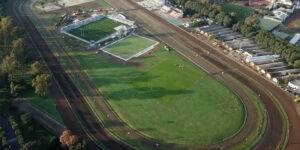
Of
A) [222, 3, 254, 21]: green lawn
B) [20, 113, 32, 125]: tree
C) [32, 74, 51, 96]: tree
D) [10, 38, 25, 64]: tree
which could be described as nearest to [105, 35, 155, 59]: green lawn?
[10, 38, 25, 64]: tree

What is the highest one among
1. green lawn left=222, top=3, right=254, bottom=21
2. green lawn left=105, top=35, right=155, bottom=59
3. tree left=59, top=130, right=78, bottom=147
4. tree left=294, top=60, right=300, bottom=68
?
green lawn left=222, top=3, right=254, bottom=21

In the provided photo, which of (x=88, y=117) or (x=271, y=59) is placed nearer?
(x=88, y=117)

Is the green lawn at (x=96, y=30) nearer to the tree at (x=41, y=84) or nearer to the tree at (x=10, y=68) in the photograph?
the tree at (x=10, y=68)

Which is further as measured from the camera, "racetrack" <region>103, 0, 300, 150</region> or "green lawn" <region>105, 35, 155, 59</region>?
"green lawn" <region>105, 35, 155, 59</region>

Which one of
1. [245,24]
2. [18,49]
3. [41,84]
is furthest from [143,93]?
[245,24]

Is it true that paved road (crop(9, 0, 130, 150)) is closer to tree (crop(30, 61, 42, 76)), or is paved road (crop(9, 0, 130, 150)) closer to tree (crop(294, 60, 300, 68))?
tree (crop(30, 61, 42, 76))

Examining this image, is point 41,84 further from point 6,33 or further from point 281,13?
point 281,13

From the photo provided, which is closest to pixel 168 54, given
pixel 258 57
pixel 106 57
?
pixel 106 57

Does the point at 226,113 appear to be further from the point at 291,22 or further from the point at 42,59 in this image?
the point at 291,22
